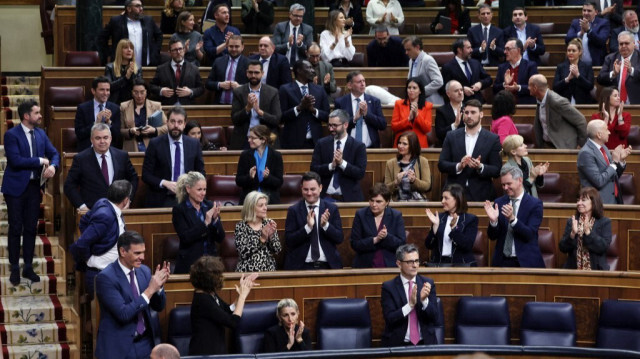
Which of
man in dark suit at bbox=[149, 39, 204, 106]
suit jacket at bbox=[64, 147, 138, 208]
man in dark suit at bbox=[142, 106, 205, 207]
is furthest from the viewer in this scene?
man in dark suit at bbox=[149, 39, 204, 106]

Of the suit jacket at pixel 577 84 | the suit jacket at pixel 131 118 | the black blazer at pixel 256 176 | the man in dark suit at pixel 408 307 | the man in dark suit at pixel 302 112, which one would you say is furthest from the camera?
the suit jacket at pixel 577 84

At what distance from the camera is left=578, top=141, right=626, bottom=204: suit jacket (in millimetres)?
8461

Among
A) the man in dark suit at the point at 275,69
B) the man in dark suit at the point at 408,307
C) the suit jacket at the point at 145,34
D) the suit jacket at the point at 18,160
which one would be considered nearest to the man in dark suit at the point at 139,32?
the suit jacket at the point at 145,34

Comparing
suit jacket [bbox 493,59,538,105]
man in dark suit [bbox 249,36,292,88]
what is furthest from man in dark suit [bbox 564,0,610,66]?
man in dark suit [bbox 249,36,292,88]

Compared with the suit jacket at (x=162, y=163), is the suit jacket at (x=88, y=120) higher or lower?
higher

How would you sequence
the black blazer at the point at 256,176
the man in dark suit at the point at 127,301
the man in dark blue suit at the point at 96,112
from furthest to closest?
the man in dark blue suit at the point at 96,112
the black blazer at the point at 256,176
the man in dark suit at the point at 127,301

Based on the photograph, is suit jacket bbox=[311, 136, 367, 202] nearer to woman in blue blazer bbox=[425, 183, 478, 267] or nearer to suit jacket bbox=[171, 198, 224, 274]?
→ woman in blue blazer bbox=[425, 183, 478, 267]

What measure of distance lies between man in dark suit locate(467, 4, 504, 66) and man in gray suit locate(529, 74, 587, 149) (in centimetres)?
193

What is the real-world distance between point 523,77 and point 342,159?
8.65 feet

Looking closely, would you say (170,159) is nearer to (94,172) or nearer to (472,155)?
(94,172)

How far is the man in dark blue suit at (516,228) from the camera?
7.77 m

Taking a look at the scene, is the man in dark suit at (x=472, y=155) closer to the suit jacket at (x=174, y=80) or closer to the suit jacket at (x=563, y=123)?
the suit jacket at (x=563, y=123)

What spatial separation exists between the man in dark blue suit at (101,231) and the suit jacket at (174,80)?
287cm

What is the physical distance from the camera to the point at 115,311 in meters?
6.40
